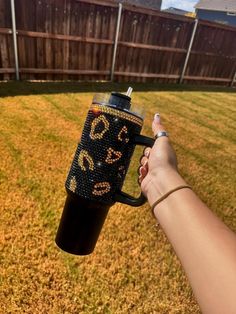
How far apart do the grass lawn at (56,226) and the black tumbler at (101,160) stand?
3.46ft

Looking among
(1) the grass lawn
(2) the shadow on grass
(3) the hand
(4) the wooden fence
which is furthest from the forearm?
(4) the wooden fence

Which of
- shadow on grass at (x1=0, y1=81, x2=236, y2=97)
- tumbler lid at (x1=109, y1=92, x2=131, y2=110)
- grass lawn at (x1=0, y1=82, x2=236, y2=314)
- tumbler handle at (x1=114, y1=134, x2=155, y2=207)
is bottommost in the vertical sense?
shadow on grass at (x1=0, y1=81, x2=236, y2=97)

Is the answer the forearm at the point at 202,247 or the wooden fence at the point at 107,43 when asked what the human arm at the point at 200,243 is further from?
the wooden fence at the point at 107,43

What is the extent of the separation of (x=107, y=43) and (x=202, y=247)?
7960 mm

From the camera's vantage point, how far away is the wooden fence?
21.6ft

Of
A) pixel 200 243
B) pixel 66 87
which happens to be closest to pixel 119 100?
pixel 200 243

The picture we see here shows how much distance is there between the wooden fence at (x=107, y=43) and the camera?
6.59 m

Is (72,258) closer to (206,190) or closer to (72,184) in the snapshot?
(72,184)

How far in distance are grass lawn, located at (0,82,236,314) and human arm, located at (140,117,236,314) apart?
1.33 metres

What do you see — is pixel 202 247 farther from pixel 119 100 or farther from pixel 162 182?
pixel 119 100

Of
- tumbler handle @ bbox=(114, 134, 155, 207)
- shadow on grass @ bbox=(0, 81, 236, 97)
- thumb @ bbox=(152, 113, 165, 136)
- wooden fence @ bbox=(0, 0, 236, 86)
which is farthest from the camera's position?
wooden fence @ bbox=(0, 0, 236, 86)

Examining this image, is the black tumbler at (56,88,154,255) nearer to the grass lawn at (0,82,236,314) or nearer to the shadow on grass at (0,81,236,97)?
the grass lawn at (0,82,236,314)

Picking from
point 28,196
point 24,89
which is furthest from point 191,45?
point 28,196

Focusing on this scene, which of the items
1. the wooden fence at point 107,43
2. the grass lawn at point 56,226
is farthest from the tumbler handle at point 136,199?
the wooden fence at point 107,43
